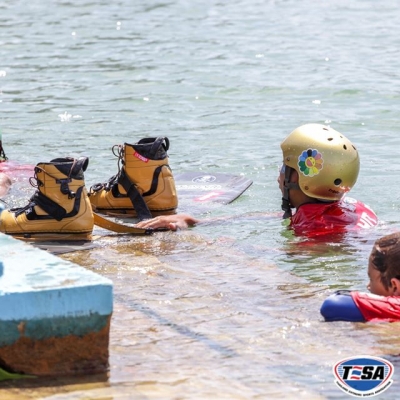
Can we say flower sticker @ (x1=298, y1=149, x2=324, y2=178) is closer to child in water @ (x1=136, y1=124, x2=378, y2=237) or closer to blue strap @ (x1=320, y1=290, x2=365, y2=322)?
child in water @ (x1=136, y1=124, x2=378, y2=237)

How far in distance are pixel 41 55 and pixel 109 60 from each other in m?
1.38

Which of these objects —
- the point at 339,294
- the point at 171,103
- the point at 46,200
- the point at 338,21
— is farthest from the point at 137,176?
the point at 338,21

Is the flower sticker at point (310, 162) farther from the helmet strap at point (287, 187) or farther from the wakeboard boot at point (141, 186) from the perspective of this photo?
the wakeboard boot at point (141, 186)

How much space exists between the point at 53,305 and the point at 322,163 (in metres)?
3.25

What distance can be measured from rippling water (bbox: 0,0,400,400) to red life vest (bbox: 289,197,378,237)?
0.35 feet

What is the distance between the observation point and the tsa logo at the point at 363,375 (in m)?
4.56

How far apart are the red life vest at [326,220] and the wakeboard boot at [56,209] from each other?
1437 mm

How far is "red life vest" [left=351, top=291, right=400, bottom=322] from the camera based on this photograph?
17.6 ft

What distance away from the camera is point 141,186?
7.96m

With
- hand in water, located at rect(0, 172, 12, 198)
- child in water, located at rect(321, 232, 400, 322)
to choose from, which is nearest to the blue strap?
child in water, located at rect(321, 232, 400, 322)

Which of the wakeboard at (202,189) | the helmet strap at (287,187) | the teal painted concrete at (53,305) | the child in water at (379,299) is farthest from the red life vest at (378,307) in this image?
the wakeboard at (202,189)

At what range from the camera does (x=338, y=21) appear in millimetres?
20766

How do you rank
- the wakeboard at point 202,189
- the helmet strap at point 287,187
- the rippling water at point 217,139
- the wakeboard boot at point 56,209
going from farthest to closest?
the wakeboard at point 202,189 < the helmet strap at point 287,187 < the wakeboard boot at point 56,209 < the rippling water at point 217,139

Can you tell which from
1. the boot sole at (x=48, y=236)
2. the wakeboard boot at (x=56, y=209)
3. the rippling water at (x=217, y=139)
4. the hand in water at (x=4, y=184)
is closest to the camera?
the rippling water at (x=217, y=139)
